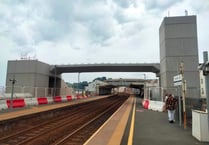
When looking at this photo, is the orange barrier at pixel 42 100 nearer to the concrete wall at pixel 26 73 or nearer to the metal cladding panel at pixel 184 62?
the concrete wall at pixel 26 73

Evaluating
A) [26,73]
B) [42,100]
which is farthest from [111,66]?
[42,100]

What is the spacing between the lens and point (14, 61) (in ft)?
146

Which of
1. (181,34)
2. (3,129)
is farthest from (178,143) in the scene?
(181,34)

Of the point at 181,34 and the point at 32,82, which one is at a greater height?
the point at 181,34

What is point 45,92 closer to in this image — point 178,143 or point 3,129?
point 3,129

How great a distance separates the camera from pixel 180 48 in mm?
32750

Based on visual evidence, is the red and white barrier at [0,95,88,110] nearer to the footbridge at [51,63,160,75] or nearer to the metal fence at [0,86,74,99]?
the metal fence at [0,86,74,99]

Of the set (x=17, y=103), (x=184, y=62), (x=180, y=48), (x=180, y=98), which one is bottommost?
(x=17, y=103)

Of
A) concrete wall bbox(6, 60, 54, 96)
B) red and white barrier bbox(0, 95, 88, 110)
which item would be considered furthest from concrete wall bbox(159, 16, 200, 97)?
concrete wall bbox(6, 60, 54, 96)

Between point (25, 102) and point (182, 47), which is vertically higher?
point (182, 47)

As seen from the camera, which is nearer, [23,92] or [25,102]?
[25,102]

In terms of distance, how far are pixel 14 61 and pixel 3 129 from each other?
34904mm

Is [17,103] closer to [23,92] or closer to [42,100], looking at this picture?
[23,92]

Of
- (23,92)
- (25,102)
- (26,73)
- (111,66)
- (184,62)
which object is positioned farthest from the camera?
(111,66)
